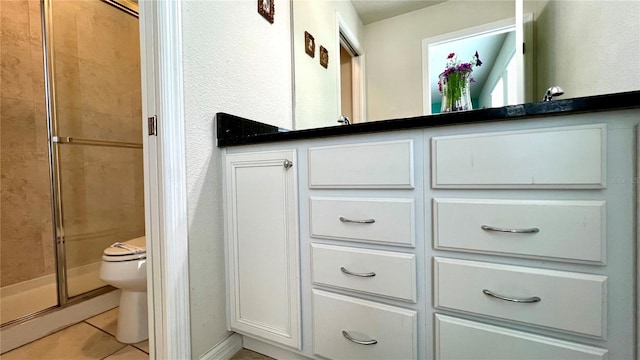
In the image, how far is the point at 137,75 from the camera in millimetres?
2178

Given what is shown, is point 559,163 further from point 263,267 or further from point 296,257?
point 263,267

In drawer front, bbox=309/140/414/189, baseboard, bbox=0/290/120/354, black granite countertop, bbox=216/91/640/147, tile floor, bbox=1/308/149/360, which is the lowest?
tile floor, bbox=1/308/149/360

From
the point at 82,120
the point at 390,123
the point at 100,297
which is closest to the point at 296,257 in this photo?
the point at 390,123

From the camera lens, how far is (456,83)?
4.62 ft

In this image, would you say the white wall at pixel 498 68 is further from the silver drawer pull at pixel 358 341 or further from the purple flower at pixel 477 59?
the silver drawer pull at pixel 358 341

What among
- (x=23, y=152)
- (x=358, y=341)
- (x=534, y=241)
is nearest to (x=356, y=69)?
(x=534, y=241)

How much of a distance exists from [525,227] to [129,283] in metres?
1.58

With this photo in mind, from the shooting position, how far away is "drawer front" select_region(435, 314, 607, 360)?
2.09 feet

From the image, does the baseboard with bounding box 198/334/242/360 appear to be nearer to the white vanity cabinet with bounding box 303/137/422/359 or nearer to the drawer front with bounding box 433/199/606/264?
the white vanity cabinet with bounding box 303/137/422/359

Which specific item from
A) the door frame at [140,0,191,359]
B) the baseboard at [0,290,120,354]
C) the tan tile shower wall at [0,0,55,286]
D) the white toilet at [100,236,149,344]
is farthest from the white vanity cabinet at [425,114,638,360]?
the tan tile shower wall at [0,0,55,286]

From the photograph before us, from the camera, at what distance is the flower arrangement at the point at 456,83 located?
1.38m

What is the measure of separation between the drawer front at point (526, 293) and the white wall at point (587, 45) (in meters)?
0.91

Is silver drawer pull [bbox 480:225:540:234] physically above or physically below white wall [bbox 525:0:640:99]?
below

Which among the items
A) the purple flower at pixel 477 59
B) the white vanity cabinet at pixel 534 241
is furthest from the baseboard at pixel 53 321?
the purple flower at pixel 477 59
